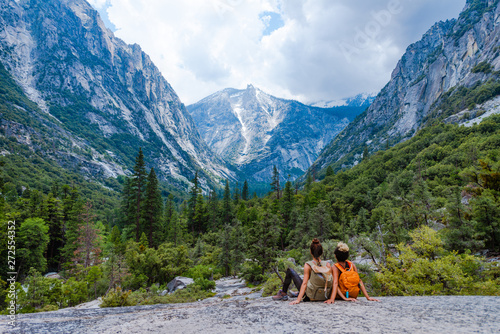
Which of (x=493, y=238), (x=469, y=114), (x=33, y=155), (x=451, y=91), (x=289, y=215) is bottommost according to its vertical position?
(x=493, y=238)

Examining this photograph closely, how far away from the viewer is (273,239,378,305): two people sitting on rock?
5.59 meters

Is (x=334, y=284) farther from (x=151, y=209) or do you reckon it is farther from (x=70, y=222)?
(x=70, y=222)

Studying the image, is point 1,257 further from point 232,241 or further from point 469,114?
point 469,114

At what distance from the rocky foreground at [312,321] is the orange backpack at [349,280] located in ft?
1.15

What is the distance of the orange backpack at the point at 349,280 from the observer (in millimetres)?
5633

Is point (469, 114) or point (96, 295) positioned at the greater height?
point (469, 114)

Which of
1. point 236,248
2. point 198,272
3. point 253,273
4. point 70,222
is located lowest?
point 253,273

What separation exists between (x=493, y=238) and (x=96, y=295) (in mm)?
32703

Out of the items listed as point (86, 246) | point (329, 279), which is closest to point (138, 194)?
point (86, 246)

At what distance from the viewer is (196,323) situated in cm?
495

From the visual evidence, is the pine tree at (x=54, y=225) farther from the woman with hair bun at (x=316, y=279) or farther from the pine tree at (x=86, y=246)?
the woman with hair bun at (x=316, y=279)

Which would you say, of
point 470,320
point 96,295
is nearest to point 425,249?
point 470,320

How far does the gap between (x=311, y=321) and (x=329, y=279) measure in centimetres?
152

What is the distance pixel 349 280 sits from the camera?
5.71m
